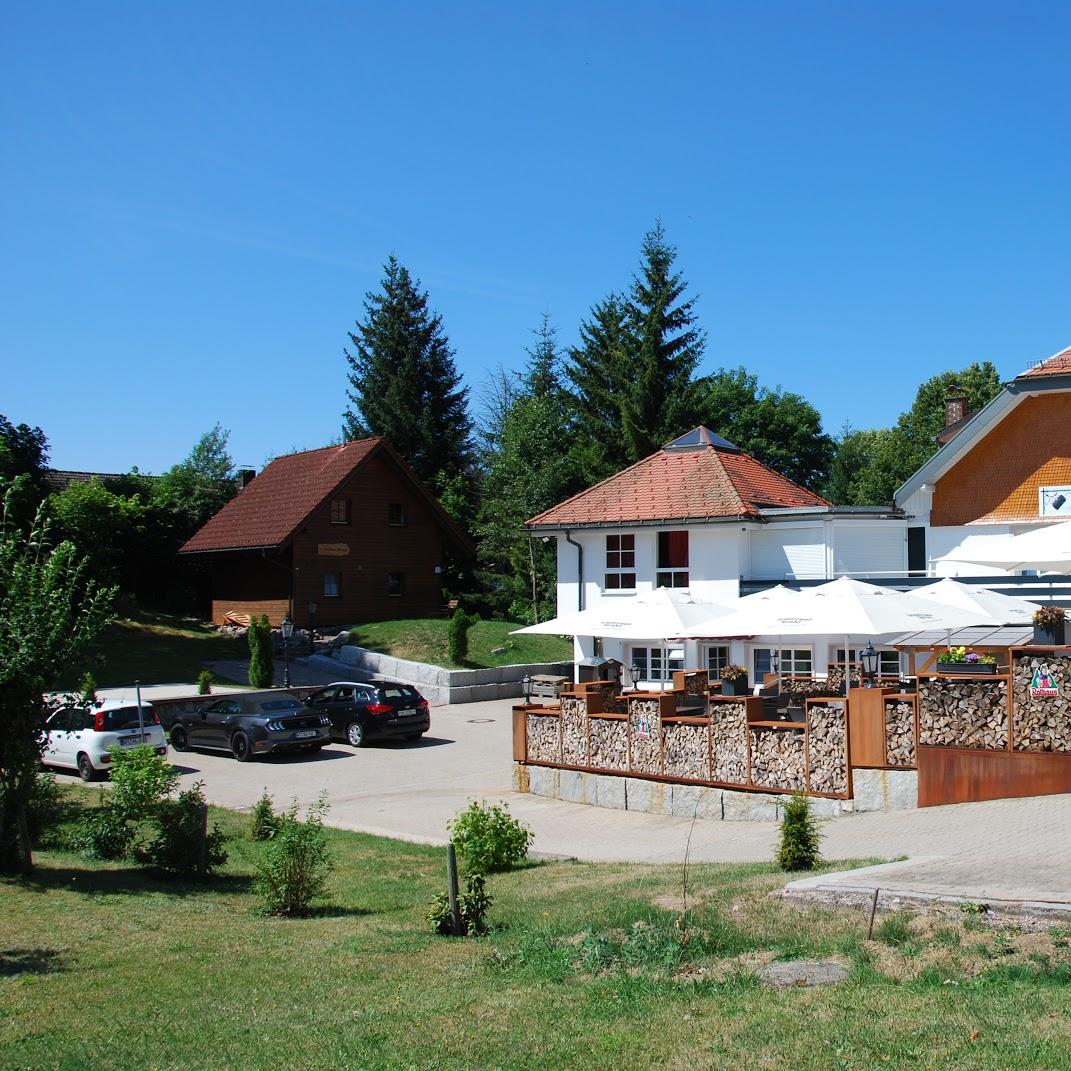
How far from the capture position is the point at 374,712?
25203 mm

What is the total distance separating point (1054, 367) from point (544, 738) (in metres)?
15.3

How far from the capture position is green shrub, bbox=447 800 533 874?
1297cm

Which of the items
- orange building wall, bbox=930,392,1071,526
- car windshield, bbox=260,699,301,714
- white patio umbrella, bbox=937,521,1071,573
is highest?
orange building wall, bbox=930,392,1071,526

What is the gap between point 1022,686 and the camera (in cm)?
1403

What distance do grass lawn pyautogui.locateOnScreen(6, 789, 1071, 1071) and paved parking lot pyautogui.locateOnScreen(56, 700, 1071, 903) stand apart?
3.97 ft

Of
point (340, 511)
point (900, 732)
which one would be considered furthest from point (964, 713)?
point (340, 511)

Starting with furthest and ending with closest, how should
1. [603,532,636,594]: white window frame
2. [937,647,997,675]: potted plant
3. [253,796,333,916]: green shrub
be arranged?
1. [603,532,636,594]: white window frame
2. [937,647,997,675]: potted plant
3. [253,796,333,916]: green shrub

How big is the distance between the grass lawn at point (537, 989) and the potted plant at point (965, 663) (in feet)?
17.2

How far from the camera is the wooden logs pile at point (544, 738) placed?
1988cm

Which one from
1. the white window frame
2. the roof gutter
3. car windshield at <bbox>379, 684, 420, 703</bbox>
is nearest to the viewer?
car windshield at <bbox>379, 684, 420, 703</bbox>

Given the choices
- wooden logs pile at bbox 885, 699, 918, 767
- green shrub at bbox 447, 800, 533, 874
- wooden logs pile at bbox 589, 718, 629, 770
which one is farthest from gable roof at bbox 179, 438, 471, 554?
wooden logs pile at bbox 885, 699, 918, 767

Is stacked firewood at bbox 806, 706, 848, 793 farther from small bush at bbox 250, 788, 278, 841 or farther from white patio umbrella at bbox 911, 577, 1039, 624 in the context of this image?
small bush at bbox 250, 788, 278, 841

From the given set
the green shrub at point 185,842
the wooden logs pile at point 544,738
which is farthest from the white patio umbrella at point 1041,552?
the green shrub at point 185,842

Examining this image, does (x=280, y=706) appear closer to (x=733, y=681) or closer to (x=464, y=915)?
(x=733, y=681)
